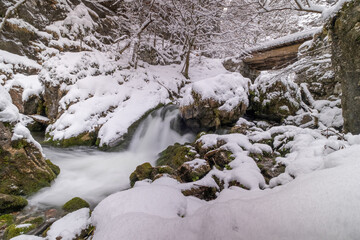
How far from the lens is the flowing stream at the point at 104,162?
3.27 m

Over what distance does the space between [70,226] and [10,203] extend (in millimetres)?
1447

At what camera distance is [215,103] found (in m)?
5.75

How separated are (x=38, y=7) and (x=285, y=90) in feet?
41.0

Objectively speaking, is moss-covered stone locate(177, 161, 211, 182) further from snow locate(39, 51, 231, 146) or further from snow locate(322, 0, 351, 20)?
snow locate(39, 51, 231, 146)

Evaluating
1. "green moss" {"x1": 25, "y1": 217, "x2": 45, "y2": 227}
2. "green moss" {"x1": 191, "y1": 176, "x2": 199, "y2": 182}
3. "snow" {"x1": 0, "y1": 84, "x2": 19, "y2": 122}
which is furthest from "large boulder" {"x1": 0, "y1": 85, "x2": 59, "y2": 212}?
"green moss" {"x1": 191, "y1": 176, "x2": 199, "y2": 182}

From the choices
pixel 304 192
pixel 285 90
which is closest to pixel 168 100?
pixel 285 90

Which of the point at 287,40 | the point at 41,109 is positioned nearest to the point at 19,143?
the point at 41,109

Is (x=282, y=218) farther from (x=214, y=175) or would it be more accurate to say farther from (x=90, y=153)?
(x=90, y=153)

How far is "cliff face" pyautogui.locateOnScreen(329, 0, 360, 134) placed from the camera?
6.48 ft

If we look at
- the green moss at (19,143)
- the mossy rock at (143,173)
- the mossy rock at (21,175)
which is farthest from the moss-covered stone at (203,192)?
the green moss at (19,143)

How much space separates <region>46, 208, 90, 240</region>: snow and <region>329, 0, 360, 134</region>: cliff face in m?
3.67

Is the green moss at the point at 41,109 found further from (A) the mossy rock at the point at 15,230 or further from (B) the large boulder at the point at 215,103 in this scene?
(A) the mossy rock at the point at 15,230

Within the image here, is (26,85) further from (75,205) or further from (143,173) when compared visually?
(143,173)

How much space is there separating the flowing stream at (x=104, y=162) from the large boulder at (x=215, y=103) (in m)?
0.92
